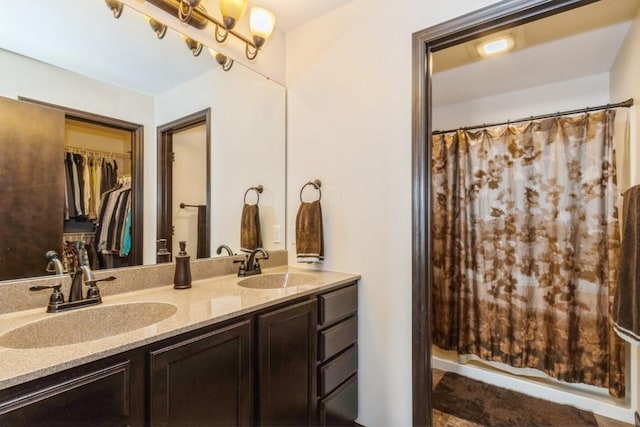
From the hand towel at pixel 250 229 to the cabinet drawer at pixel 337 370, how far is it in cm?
85

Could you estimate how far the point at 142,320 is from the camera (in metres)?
1.21

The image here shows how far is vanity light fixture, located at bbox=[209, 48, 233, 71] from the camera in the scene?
5.78ft

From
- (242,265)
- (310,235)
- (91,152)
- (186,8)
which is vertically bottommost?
(242,265)

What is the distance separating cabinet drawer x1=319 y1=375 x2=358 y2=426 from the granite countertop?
1.83 ft

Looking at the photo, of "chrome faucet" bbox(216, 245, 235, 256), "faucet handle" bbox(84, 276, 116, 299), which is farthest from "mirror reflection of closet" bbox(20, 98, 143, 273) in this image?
"chrome faucet" bbox(216, 245, 235, 256)

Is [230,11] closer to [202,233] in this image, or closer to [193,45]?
[193,45]

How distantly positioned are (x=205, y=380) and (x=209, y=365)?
0.05 m

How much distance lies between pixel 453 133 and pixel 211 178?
6.43 ft

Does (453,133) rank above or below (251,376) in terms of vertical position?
above

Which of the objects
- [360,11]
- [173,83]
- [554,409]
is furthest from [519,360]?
[173,83]

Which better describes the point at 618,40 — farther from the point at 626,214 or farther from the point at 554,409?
the point at 554,409

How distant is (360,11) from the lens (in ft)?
5.91

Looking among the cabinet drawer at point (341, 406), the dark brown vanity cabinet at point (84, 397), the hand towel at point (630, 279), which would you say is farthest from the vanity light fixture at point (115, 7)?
the hand towel at point (630, 279)

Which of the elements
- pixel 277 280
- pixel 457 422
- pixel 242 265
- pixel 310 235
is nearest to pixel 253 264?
pixel 242 265
